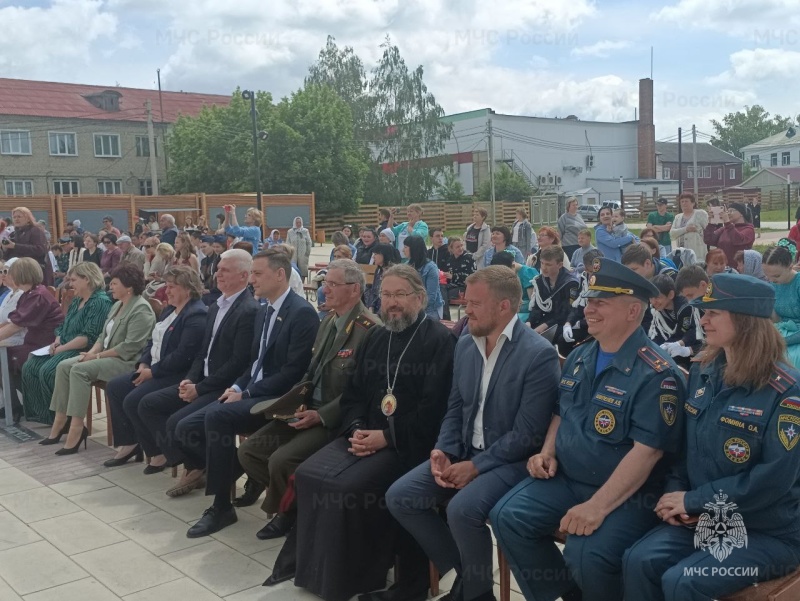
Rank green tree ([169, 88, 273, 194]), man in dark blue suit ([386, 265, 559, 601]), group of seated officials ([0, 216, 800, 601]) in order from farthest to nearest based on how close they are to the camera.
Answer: green tree ([169, 88, 273, 194]), man in dark blue suit ([386, 265, 559, 601]), group of seated officials ([0, 216, 800, 601])

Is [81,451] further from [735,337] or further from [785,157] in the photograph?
[785,157]

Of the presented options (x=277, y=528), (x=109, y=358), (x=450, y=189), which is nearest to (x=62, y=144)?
(x=450, y=189)

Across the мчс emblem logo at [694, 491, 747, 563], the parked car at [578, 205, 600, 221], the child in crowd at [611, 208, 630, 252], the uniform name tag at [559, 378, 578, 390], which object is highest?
the parked car at [578, 205, 600, 221]

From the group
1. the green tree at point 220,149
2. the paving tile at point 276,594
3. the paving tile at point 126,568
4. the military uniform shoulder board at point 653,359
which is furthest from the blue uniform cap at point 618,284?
the green tree at point 220,149

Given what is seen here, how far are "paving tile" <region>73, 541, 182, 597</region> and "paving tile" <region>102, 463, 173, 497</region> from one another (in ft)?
3.19

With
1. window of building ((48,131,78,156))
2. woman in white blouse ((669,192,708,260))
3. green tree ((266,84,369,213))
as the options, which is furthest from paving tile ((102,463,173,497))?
window of building ((48,131,78,156))

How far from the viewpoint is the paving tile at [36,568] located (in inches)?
166

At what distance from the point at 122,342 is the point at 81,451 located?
3.26 ft

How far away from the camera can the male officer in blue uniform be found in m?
3.05

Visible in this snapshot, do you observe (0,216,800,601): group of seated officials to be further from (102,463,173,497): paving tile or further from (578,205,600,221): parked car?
(578,205,600,221): parked car

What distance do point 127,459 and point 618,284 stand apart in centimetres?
455

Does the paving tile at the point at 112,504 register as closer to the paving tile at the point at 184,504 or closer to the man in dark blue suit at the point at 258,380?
the paving tile at the point at 184,504

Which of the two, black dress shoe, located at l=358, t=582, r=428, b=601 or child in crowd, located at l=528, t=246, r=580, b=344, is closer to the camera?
black dress shoe, located at l=358, t=582, r=428, b=601

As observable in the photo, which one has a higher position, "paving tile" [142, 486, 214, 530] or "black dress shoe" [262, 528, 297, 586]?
"black dress shoe" [262, 528, 297, 586]
